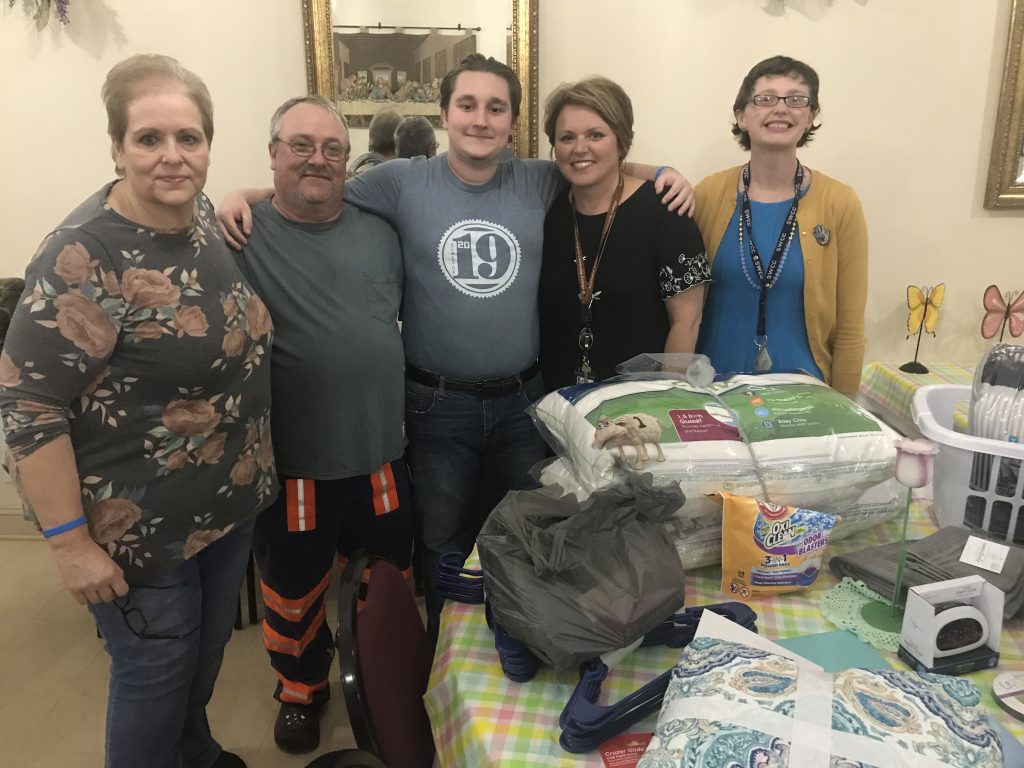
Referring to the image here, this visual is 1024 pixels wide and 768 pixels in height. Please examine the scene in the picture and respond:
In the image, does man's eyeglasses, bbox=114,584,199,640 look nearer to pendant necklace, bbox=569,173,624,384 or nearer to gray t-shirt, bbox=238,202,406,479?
gray t-shirt, bbox=238,202,406,479

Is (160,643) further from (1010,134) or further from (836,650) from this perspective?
(1010,134)

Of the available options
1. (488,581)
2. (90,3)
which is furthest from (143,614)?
(90,3)

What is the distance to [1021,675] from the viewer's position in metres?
0.90

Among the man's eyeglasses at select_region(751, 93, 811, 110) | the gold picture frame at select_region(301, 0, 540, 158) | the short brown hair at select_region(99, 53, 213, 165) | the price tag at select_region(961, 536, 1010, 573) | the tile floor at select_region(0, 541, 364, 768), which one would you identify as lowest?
the tile floor at select_region(0, 541, 364, 768)

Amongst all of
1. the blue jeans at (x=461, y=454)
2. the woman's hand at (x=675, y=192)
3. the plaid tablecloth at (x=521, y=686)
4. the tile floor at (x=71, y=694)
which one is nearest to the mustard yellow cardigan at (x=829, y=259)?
the woman's hand at (x=675, y=192)

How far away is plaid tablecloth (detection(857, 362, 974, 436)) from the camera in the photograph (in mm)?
2043

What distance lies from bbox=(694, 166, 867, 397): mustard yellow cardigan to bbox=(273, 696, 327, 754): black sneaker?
5.11ft

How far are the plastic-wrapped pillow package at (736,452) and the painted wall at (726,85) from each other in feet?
4.86

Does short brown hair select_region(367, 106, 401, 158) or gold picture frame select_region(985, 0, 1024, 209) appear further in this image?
short brown hair select_region(367, 106, 401, 158)

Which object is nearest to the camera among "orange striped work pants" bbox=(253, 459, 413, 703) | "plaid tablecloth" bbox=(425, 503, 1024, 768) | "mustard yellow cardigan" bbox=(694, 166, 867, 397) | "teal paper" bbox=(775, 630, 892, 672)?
"plaid tablecloth" bbox=(425, 503, 1024, 768)

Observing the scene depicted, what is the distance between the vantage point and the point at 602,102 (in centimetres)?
167

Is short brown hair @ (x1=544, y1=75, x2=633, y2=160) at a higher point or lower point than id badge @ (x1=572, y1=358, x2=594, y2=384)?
higher

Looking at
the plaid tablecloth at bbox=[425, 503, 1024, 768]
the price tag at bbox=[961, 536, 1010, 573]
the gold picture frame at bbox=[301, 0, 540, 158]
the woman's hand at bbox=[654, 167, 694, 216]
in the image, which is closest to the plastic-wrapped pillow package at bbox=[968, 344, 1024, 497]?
the price tag at bbox=[961, 536, 1010, 573]

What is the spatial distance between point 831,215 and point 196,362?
1482 millimetres
